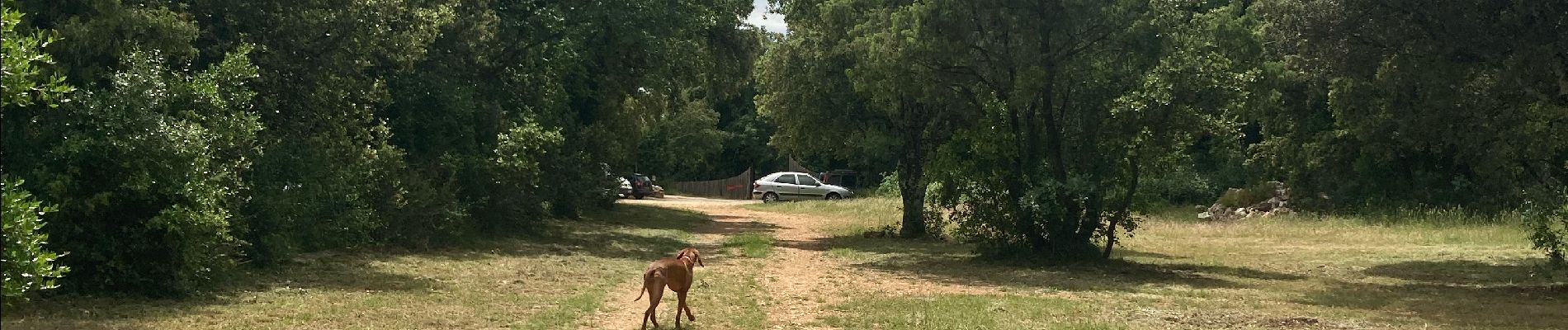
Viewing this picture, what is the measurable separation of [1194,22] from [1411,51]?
4.16 m

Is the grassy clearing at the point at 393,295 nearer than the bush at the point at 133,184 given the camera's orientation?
Yes

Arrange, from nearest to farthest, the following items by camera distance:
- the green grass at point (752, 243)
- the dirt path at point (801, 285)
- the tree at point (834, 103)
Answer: the dirt path at point (801, 285) → the green grass at point (752, 243) → the tree at point (834, 103)

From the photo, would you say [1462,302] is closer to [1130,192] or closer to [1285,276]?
[1285,276]

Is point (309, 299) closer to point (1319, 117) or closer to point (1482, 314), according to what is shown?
→ point (1482, 314)

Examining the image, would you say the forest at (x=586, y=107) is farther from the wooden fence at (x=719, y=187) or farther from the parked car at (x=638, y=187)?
the wooden fence at (x=719, y=187)

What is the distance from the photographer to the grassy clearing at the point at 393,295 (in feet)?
32.4

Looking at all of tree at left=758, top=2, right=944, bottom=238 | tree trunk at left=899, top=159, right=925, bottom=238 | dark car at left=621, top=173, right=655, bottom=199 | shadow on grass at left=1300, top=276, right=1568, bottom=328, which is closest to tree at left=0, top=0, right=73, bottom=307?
shadow on grass at left=1300, top=276, right=1568, bottom=328

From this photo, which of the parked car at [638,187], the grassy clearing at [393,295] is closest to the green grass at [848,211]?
the parked car at [638,187]

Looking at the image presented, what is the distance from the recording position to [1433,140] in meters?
19.7

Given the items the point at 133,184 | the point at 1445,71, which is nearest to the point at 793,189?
the point at 1445,71

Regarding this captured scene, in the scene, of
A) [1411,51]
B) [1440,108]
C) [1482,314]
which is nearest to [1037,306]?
[1482,314]

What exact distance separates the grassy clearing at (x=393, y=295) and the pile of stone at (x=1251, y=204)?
1786cm

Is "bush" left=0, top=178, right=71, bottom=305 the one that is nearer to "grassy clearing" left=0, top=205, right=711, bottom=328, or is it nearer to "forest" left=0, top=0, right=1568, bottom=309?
"forest" left=0, top=0, right=1568, bottom=309

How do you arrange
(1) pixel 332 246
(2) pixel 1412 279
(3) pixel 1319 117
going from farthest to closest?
(3) pixel 1319 117
(1) pixel 332 246
(2) pixel 1412 279
